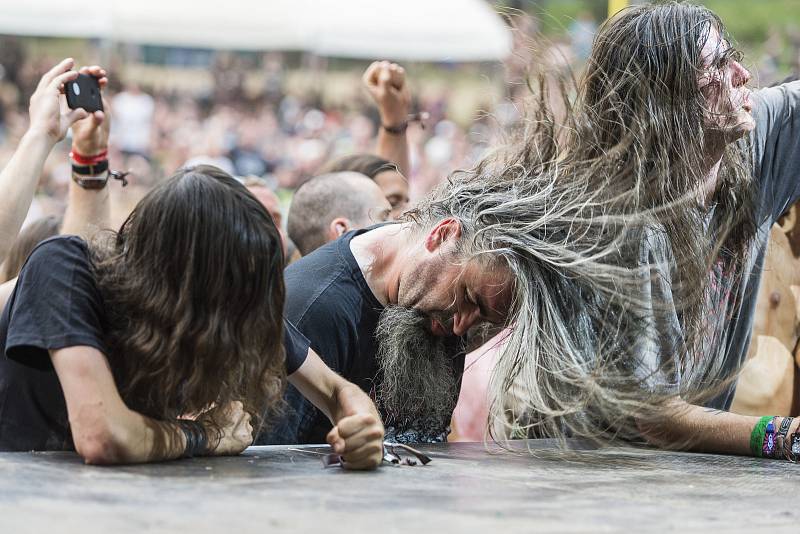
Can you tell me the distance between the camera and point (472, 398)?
14.0ft

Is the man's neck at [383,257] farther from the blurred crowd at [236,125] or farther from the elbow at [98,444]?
the blurred crowd at [236,125]

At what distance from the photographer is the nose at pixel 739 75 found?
3236 mm

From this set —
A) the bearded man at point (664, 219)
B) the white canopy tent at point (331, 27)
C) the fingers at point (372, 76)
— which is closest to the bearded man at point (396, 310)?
→ the bearded man at point (664, 219)

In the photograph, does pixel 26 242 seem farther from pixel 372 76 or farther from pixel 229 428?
pixel 229 428

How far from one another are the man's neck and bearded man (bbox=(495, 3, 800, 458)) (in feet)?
1.42

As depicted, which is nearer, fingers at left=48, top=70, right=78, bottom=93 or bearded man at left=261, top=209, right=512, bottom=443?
bearded man at left=261, top=209, right=512, bottom=443

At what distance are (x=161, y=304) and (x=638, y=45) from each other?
5.11 ft

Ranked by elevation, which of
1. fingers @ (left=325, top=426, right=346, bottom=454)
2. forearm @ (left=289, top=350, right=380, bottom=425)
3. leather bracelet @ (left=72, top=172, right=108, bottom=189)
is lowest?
fingers @ (left=325, top=426, right=346, bottom=454)

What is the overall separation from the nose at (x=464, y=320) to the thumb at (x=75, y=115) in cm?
133

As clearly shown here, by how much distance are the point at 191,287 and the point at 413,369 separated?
0.97 meters

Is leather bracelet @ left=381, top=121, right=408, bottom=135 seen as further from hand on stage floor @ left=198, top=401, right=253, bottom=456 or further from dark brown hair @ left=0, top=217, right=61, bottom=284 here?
hand on stage floor @ left=198, top=401, right=253, bottom=456

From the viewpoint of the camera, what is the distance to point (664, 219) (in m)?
3.07

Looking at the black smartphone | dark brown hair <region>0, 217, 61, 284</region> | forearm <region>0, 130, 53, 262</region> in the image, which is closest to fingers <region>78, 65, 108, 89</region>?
the black smartphone

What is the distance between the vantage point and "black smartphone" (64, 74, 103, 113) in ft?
11.4
